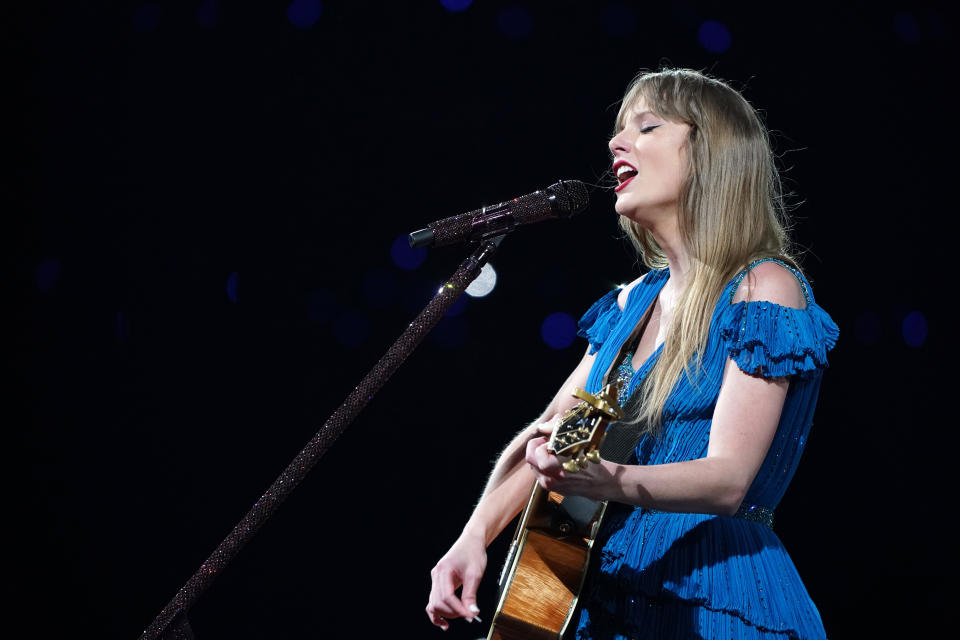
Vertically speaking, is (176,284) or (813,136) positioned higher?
(813,136)

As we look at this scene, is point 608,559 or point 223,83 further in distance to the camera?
point 223,83

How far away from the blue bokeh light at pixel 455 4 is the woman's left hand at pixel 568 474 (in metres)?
2.60

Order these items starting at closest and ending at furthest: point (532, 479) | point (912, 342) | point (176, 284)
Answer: point (532, 479) → point (912, 342) → point (176, 284)

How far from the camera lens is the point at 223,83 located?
10.9 feet

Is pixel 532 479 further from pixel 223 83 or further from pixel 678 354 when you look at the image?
pixel 223 83

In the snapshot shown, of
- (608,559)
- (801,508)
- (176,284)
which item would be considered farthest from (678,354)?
(176,284)

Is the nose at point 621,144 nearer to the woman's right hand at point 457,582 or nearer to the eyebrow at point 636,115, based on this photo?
the eyebrow at point 636,115

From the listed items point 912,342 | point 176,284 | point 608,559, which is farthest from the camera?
point 176,284

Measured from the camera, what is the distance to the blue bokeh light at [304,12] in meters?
3.36

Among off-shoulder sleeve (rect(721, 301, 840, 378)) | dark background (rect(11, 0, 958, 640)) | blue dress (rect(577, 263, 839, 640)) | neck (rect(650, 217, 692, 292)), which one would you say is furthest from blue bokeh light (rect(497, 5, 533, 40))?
off-shoulder sleeve (rect(721, 301, 840, 378))

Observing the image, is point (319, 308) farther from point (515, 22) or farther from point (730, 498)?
point (730, 498)

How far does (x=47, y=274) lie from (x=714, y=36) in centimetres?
279

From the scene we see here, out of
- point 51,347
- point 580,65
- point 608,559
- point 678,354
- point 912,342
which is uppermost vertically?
point 580,65

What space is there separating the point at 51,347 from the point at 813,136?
10.2 feet
